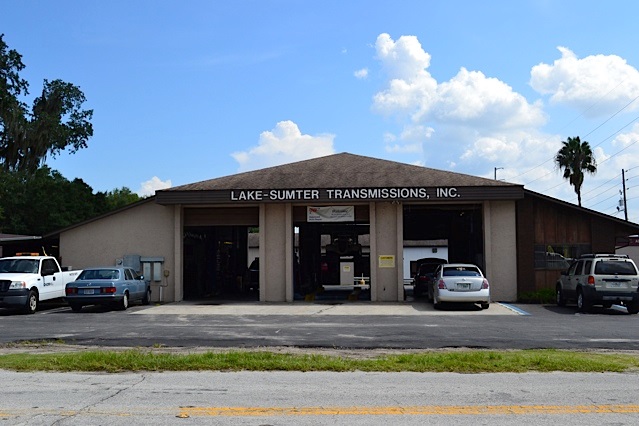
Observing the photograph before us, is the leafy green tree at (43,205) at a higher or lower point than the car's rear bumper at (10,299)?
higher

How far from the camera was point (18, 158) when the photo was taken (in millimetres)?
44312

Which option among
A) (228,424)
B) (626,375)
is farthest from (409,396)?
(626,375)

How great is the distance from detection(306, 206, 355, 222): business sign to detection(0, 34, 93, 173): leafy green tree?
24389mm

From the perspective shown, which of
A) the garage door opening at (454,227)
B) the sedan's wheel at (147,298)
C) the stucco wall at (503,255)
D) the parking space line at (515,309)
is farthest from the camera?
the garage door opening at (454,227)

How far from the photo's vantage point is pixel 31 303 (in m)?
21.7

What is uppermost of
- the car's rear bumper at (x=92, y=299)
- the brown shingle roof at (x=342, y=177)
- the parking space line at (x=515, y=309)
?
the brown shingle roof at (x=342, y=177)

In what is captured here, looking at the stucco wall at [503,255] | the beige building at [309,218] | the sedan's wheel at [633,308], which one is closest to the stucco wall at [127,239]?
the beige building at [309,218]

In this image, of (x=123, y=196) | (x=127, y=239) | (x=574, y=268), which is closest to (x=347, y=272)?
(x=127, y=239)

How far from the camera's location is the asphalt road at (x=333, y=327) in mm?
13992

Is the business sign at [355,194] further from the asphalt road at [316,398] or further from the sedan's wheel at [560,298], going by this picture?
the asphalt road at [316,398]

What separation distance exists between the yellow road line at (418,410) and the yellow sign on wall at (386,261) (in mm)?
17895

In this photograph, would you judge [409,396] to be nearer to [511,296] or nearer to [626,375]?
[626,375]

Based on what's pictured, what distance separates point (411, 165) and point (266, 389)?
21029 millimetres

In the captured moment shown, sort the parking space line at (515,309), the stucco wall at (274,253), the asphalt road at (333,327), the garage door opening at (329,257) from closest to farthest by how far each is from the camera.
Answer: the asphalt road at (333,327) < the parking space line at (515,309) < the stucco wall at (274,253) < the garage door opening at (329,257)
